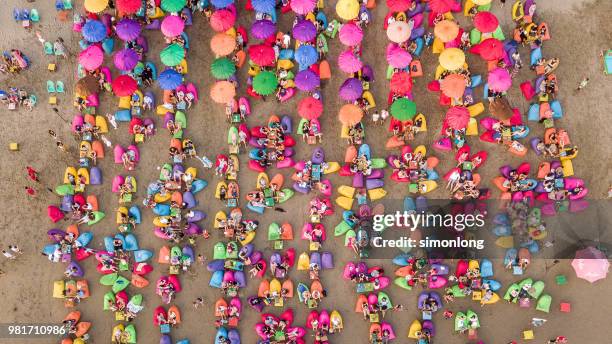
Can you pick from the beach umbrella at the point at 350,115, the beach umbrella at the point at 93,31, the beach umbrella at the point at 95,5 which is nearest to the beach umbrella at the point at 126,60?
the beach umbrella at the point at 93,31

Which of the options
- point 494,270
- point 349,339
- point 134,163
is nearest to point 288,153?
point 134,163

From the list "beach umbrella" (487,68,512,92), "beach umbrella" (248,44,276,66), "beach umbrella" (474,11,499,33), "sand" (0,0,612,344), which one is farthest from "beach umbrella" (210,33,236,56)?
"beach umbrella" (487,68,512,92)

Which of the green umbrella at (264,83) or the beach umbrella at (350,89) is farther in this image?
the green umbrella at (264,83)

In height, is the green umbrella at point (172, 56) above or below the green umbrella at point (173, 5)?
below

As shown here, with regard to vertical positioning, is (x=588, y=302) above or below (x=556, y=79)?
below

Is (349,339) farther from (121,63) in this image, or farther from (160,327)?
(121,63)

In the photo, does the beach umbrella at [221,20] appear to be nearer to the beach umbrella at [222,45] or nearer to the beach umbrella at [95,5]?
the beach umbrella at [222,45]

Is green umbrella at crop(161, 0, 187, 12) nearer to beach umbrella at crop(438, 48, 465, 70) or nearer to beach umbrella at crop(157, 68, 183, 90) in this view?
beach umbrella at crop(157, 68, 183, 90)
